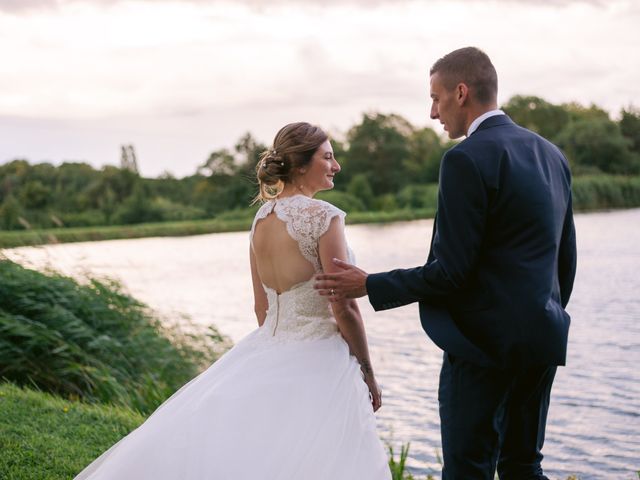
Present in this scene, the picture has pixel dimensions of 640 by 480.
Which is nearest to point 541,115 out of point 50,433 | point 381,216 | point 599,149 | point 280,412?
point 599,149

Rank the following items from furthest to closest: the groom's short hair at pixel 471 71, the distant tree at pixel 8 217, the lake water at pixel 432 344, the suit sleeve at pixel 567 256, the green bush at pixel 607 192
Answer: the green bush at pixel 607 192 → the distant tree at pixel 8 217 → the lake water at pixel 432 344 → the suit sleeve at pixel 567 256 → the groom's short hair at pixel 471 71

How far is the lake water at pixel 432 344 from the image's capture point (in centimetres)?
693

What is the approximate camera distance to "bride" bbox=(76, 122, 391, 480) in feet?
9.85

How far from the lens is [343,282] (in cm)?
303

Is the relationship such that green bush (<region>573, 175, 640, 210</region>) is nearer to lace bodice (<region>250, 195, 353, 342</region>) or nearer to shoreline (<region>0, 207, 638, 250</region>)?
shoreline (<region>0, 207, 638, 250</region>)

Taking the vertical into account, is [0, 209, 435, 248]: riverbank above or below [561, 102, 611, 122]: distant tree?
below

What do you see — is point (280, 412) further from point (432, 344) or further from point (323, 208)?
point (432, 344)

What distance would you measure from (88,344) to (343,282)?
5145 millimetres

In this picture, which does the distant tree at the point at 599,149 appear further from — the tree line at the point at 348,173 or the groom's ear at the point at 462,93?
the groom's ear at the point at 462,93

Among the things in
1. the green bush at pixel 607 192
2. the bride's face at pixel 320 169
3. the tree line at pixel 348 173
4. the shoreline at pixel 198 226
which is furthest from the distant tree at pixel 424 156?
the bride's face at pixel 320 169

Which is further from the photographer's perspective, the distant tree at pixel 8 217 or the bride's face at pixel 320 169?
the distant tree at pixel 8 217

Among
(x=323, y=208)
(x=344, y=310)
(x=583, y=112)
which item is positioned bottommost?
(x=344, y=310)

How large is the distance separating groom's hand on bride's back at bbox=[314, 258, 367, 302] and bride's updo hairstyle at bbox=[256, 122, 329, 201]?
499 mm

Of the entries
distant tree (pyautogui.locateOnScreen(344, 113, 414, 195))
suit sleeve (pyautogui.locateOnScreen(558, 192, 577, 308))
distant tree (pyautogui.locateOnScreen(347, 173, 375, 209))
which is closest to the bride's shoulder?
suit sleeve (pyautogui.locateOnScreen(558, 192, 577, 308))
